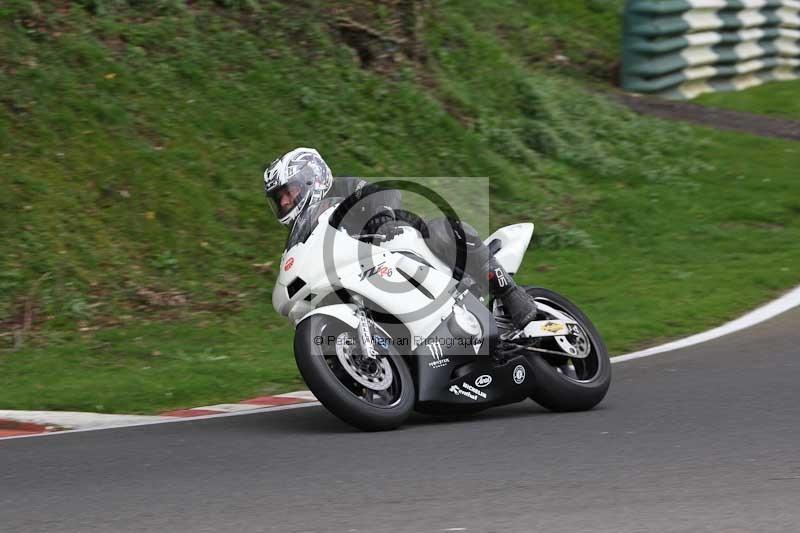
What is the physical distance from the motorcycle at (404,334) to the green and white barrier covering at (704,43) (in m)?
11.0

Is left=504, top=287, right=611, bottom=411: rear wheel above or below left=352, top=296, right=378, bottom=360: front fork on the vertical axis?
below

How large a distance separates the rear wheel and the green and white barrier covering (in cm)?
1091

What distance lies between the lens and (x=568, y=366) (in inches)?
283

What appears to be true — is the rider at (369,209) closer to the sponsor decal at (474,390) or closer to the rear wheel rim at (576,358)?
the rear wheel rim at (576,358)

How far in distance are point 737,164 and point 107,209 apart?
7.71 meters

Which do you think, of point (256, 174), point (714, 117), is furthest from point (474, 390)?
point (714, 117)

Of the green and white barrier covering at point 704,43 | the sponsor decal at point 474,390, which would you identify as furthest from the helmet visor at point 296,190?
the green and white barrier covering at point 704,43

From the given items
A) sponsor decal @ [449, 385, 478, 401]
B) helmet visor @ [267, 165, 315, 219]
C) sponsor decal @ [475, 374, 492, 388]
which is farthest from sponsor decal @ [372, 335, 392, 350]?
helmet visor @ [267, 165, 315, 219]

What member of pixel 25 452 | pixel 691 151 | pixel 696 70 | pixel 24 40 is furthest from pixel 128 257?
pixel 696 70

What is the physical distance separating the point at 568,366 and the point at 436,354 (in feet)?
3.21

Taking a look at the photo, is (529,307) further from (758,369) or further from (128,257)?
(128,257)

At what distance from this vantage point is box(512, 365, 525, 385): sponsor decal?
680 centimetres

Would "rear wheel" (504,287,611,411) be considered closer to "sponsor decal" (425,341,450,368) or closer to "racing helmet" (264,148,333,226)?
"sponsor decal" (425,341,450,368)

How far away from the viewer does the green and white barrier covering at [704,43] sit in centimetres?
1722
